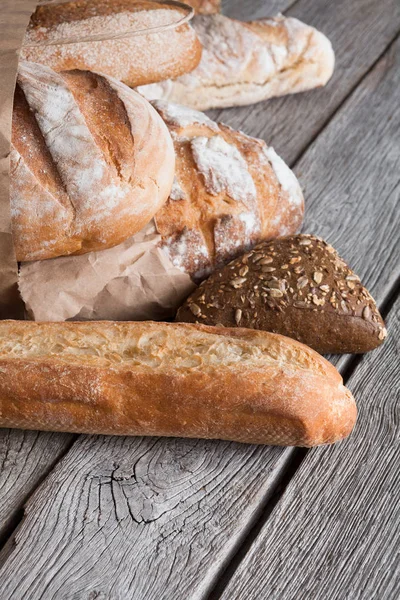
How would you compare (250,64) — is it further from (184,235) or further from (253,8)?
(184,235)

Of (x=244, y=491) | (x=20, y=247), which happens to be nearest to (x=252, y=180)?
(x=20, y=247)

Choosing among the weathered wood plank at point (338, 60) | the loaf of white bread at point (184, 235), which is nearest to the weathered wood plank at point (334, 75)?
the weathered wood plank at point (338, 60)

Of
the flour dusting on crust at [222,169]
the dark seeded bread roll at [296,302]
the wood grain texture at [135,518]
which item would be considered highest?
the flour dusting on crust at [222,169]

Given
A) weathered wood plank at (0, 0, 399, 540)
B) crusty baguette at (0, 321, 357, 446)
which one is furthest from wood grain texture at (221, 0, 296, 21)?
crusty baguette at (0, 321, 357, 446)

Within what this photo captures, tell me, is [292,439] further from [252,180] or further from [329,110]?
[329,110]

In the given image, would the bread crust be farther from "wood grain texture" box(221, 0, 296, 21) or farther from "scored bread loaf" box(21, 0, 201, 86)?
"scored bread loaf" box(21, 0, 201, 86)

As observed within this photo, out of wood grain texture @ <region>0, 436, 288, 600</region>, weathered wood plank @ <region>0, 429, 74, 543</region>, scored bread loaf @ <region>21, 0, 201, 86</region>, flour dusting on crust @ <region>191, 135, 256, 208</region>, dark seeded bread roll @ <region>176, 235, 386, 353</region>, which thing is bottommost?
weathered wood plank @ <region>0, 429, 74, 543</region>

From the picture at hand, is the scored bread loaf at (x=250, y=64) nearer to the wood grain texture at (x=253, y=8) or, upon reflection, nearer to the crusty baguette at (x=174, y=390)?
the wood grain texture at (x=253, y=8)

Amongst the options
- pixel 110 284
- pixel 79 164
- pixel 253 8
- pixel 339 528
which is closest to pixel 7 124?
pixel 79 164
